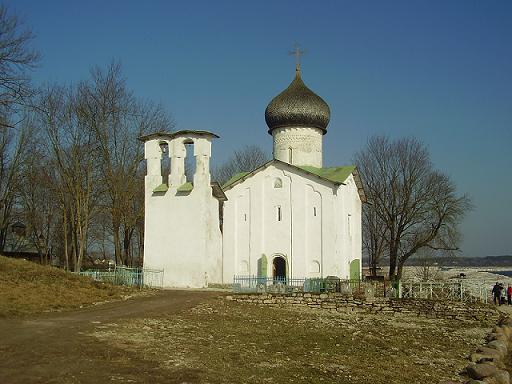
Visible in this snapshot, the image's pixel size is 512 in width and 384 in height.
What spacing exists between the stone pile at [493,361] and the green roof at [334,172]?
1155 centimetres

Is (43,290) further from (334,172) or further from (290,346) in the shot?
(334,172)

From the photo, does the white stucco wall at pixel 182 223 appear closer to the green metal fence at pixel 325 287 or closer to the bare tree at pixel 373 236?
the green metal fence at pixel 325 287

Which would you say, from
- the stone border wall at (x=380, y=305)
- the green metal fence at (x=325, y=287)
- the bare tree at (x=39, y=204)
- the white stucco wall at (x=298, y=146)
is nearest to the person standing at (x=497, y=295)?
the stone border wall at (x=380, y=305)

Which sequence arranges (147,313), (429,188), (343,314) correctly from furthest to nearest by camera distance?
1. (429,188)
2. (343,314)
3. (147,313)

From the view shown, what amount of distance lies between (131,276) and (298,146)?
1210 centimetres

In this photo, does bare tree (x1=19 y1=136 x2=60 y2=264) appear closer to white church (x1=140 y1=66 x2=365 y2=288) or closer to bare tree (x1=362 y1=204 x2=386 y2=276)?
white church (x1=140 y1=66 x2=365 y2=288)

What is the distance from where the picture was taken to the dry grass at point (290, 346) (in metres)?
9.91

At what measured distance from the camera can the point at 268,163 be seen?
28.7 meters

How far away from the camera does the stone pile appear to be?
10.1 meters

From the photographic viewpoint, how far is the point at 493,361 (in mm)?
12078

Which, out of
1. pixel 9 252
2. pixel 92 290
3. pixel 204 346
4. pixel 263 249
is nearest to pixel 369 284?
pixel 263 249

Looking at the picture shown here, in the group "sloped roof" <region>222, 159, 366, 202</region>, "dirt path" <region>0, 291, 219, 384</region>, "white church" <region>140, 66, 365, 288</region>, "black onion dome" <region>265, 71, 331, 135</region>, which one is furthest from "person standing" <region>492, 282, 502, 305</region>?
"dirt path" <region>0, 291, 219, 384</region>

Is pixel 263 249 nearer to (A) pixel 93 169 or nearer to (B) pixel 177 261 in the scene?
(B) pixel 177 261

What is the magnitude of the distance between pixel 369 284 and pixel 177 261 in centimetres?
895
